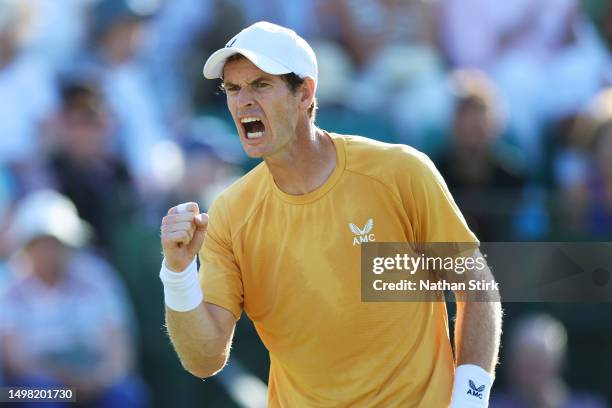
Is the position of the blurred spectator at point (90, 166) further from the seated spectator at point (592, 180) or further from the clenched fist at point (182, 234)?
the clenched fist at point (182, 234)

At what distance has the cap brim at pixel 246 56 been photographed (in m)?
3.91

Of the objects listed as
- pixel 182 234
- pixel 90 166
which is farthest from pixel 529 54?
pixel 182 234

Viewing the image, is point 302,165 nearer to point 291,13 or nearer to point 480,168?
point 480,168

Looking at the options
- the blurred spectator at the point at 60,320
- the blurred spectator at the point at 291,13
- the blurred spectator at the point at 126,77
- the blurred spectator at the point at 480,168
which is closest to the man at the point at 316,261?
the blurred spectator at the point at 60,320

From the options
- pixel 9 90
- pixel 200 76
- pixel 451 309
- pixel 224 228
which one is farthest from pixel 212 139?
pixel 224 228

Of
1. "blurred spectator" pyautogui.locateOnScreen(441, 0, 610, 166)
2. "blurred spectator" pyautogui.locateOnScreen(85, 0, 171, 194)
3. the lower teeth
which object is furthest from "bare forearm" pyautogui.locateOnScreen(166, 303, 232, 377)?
"blurred spectator" pyautogui.locateOnScreen(441, 0, 610, 166)

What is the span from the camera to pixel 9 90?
7777 millimetres

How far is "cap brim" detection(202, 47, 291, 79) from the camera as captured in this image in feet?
12.8

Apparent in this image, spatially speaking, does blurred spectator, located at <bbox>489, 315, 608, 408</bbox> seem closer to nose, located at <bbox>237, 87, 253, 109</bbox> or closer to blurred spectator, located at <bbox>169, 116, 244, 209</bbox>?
blurred spectator, located at <bbox>169, 116, 244, 209</bbox>

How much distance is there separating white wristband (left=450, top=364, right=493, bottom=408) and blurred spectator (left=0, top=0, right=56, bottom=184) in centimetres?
437

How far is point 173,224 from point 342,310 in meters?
0.71

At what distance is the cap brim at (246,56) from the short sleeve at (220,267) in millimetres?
524

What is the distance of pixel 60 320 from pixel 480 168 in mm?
3025

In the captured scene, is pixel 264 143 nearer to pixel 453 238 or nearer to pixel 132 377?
pixel 453 238
